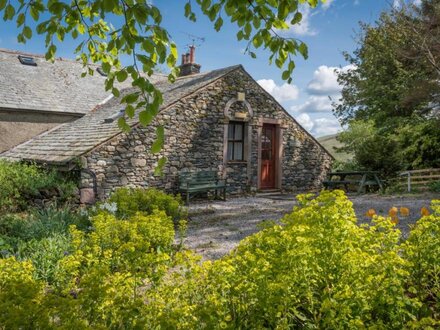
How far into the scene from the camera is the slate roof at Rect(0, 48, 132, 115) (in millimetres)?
15234

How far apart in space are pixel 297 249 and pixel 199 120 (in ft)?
33.4

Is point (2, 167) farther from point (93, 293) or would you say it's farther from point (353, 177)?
point (353, 177)

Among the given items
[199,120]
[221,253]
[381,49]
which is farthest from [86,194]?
[381,49]

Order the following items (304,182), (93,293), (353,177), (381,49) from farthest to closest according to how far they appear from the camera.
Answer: (381,49) → (353,177) → (304,182) → (93,293)

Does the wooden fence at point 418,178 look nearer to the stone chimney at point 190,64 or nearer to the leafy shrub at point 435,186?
the leafy shrub at point 435,186

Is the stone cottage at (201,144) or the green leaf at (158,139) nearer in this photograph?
the green leaf at (158,139)

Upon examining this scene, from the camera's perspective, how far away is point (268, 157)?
14.4m

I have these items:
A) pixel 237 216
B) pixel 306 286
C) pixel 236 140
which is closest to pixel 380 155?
pixel 236 140

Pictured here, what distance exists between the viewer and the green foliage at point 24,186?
9227 mm

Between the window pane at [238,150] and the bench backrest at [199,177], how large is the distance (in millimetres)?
1308

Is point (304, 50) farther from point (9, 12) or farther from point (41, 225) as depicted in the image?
point (41, 225)

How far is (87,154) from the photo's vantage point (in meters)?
10.3

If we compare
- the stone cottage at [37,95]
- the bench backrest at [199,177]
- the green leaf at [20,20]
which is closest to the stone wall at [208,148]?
the bench backrest at [199,177]

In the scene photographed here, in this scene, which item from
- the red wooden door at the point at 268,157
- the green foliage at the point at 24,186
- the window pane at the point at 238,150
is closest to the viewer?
the green foliage at the point at 24,186
